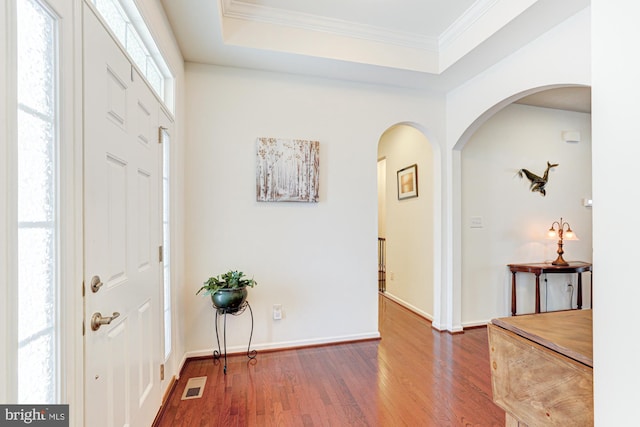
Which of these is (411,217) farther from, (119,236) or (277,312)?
(119,236)

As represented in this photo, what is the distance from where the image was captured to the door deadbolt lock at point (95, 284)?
104 centimetres

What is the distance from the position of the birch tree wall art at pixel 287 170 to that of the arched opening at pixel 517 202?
1.63 meters

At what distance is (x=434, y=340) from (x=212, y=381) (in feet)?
6.99

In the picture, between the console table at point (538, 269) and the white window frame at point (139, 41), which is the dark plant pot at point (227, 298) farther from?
the console table at point (538, 269)

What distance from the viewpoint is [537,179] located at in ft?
11.3

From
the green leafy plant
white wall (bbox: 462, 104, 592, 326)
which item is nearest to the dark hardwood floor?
the green leafy plant

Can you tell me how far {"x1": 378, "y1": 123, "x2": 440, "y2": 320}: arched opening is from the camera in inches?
137

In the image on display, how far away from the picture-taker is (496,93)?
102 inches

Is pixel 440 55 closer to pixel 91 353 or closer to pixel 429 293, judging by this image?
pixel 429 293

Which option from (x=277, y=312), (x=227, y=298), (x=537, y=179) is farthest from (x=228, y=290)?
(x=537, y=179)

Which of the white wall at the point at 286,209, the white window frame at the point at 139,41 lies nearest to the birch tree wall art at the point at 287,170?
the white wall at the point at 286,209

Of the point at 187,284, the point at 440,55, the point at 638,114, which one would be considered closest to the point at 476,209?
Result: the point at 440,55

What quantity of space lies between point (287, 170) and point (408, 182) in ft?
6.48

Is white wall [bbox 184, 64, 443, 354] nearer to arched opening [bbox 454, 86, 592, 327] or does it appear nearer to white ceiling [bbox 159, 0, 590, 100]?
white ceiling [bbox 159, 0, 590, 100]
